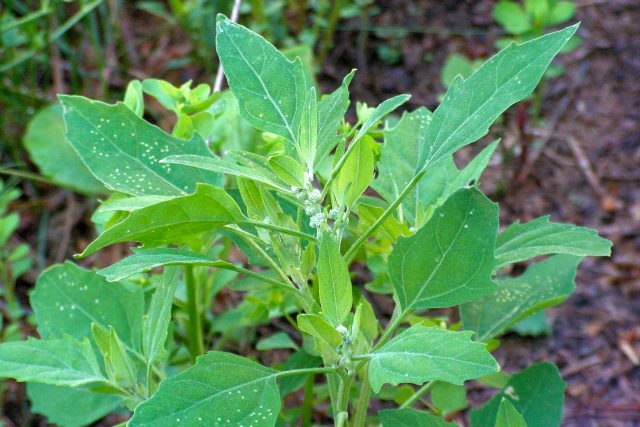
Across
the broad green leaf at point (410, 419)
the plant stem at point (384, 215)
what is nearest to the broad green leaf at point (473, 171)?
the plant stem at point (384, 215)

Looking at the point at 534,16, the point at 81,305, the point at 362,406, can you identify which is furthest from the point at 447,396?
the point at 534,16

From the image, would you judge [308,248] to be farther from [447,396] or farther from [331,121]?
[447,396]

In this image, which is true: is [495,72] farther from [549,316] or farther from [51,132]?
[51,132]

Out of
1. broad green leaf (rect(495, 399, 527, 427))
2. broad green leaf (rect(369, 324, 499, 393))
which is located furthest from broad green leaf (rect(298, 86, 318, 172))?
broad green leaf (rect(495, 399, 527, 427))

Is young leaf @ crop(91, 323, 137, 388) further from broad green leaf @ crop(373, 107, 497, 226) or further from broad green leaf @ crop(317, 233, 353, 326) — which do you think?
broad green leaf @ crop(373, 107, 497, 226)

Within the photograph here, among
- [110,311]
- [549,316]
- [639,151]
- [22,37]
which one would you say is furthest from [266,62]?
[639,151]

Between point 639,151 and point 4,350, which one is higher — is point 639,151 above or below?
below

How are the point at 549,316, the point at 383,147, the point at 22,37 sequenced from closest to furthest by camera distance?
the point at 383,147 < the point at 549,316 < the point at 22,37

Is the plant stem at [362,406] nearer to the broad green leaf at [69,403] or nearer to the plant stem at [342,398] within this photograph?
the plant stem at [342,398]
